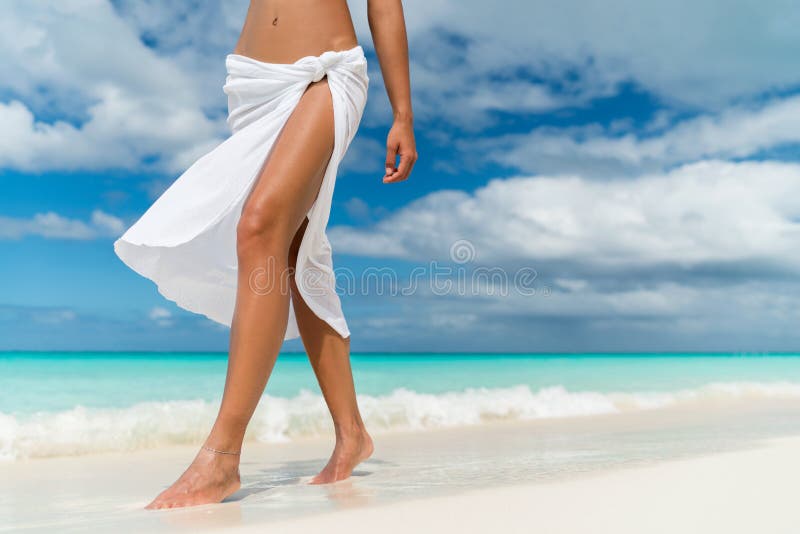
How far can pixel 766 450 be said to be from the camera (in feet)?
8.41

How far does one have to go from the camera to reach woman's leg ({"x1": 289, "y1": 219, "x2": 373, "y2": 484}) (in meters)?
2.51

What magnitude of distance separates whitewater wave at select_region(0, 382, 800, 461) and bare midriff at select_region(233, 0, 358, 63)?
2.56 meters

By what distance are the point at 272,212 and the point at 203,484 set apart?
0.78 meters

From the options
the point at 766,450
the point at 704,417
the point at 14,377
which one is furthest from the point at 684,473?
the point at 14,377

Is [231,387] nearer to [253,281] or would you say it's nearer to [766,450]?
[253,281]

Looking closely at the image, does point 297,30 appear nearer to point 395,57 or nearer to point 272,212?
point 395,57

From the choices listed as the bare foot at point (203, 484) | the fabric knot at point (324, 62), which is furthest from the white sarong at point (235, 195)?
the bare foot at point (203, 484)

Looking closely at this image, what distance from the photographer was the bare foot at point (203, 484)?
6.32 ft

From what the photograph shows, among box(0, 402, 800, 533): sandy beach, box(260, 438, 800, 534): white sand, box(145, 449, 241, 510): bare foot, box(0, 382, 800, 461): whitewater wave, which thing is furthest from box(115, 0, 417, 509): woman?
box(0, 382, 800, 461): whitewater wave

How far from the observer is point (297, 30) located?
240cm

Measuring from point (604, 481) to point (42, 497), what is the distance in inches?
72.8

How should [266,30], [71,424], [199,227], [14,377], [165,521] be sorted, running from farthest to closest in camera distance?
1. [14,377]
2. [71,424]
3. [266,30]
4. [199,227]
5. [165,521]

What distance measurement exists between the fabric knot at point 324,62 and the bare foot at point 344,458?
1.22 meters

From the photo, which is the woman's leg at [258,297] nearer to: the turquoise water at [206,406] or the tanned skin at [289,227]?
the tanned skin at [289,227]
